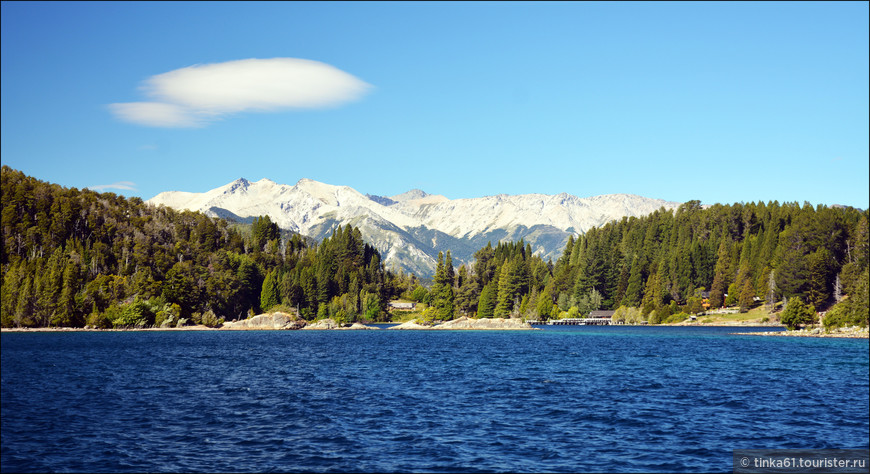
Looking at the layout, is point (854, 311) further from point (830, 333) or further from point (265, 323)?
point (265, 323)

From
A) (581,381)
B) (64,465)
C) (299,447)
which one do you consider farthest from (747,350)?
(64,465)

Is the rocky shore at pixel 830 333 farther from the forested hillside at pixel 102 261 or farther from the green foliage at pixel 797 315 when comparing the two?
the forested hillside at pixel 102 261

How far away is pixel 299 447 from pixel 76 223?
553 feet

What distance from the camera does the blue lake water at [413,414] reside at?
3203cm

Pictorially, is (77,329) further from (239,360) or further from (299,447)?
(299,447)

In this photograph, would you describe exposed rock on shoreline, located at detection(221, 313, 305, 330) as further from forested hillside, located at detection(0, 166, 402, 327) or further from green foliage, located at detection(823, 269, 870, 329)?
green foliage, located at detection(823, 269, 870, 329)

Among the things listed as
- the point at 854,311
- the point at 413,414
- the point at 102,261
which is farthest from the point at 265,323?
the point at 413,414

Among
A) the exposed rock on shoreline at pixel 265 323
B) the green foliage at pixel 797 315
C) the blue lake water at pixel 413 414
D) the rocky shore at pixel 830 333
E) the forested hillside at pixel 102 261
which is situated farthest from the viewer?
the exposed rock on shoreline at pixel 265 323

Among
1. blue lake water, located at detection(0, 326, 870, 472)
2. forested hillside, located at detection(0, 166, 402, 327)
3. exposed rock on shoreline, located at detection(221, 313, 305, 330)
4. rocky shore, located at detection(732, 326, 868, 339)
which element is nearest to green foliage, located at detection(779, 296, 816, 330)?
rocky shore, located at detection(732, 326, 868, 339)

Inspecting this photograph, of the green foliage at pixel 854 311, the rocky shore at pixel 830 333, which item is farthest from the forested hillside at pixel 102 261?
the green foliage at pixel 854 311

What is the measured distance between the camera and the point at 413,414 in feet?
143

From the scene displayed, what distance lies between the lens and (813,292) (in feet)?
605

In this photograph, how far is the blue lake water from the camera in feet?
105

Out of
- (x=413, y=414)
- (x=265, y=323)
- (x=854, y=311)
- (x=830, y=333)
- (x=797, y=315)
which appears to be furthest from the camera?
(x=265, y=323)
